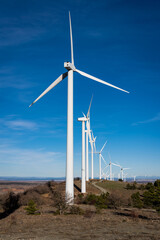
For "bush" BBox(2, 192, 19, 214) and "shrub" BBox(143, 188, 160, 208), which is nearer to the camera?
"shrub" BBox(143, 188, 160, 208)

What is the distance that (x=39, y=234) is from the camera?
20891 mm

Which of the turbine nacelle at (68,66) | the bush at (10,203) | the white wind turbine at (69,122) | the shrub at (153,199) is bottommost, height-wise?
the bush at (10,203)

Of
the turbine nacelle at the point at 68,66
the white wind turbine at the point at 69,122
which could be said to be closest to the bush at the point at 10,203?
the white wind turbine at the point at 69,122

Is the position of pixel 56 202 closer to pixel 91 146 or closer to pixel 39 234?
pixel 39 234

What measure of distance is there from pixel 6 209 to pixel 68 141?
2267 cm

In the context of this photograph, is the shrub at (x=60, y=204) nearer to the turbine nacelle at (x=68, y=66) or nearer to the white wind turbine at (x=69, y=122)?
the white wind turbine at (x=69, y=122)

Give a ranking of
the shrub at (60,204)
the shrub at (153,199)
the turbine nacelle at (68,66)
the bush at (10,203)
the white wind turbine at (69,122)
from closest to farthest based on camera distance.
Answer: the shrub at (60,204) → the shrub at (153,199) → the white wind turbine at (69,122) → the turbine nacelle at (68,66) → the bush at (10,203)

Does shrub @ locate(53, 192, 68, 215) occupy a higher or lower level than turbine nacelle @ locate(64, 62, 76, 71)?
lower

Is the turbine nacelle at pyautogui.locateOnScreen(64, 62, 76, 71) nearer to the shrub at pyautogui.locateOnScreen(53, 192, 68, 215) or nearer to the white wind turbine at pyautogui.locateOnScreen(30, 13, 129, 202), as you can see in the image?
the white wind turbine at pyautogui.locateOnScreen(30, 13, 129, 202)

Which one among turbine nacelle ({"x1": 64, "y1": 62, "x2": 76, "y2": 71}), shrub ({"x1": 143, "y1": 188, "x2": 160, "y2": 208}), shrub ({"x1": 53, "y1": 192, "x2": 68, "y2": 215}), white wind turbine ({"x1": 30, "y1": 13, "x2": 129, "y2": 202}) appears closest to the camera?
shrub ({"x1": 53, "y1": 192, "x2": 68, "y2": 215})

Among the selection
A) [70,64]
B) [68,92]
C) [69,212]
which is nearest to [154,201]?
[69,212]

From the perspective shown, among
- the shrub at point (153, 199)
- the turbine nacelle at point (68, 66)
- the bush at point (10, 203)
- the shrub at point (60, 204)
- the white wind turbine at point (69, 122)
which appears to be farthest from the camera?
the bush at point (10, 203)

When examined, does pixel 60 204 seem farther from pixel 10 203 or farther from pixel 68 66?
pixel 68 66

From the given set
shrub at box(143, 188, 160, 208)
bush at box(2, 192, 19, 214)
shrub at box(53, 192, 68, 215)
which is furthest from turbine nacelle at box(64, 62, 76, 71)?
bush at box(2, 192, 19, 214)
